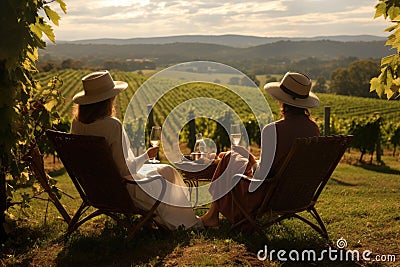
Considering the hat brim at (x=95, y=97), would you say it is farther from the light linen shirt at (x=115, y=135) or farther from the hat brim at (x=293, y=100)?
the hat brim at (x=293, y=100)

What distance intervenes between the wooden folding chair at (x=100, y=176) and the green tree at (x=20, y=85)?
1.13 feet

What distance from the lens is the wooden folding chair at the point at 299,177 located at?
3998mm

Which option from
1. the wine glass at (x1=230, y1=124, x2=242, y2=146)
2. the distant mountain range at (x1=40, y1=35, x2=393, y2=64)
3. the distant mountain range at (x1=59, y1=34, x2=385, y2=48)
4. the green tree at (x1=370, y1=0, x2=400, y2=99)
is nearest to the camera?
the green tree at (x1=370, y1=0, x2=400, y2=99)

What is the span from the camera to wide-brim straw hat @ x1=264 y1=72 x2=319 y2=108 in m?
4.26

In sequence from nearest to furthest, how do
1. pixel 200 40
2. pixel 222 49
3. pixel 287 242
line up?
pixel 287 242 < pixel 222 49 < pixel 200 40

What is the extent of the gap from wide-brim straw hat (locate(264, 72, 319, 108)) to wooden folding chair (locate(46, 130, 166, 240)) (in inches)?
49.3

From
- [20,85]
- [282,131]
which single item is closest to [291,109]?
[282,131]

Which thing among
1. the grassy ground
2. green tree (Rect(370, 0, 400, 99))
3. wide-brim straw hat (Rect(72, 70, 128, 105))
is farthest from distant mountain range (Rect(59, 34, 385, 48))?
wide-brim straw hat (Rect(72, 70, 128, 105))

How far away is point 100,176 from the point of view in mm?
4188

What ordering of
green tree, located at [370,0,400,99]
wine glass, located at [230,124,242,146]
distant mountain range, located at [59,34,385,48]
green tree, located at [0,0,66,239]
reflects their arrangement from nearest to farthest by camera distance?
green tree, located at [0,0,66,239] < green tree, located at [370,0,400,99] < wine glass, located at [230,124,242,146] < distant mountain range, located at [59,34,385,48]

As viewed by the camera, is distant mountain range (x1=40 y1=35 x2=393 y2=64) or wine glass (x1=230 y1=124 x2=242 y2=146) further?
distant mountain range (x1=40 y1=35 x2=393 y2=64)

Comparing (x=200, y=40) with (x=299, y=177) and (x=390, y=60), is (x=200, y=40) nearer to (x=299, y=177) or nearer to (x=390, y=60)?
(x=390, y=60)

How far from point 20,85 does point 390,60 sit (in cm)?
305

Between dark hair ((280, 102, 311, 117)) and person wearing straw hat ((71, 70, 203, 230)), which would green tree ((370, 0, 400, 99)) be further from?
person wearing straw hat ((71, 70, 203, 230))
